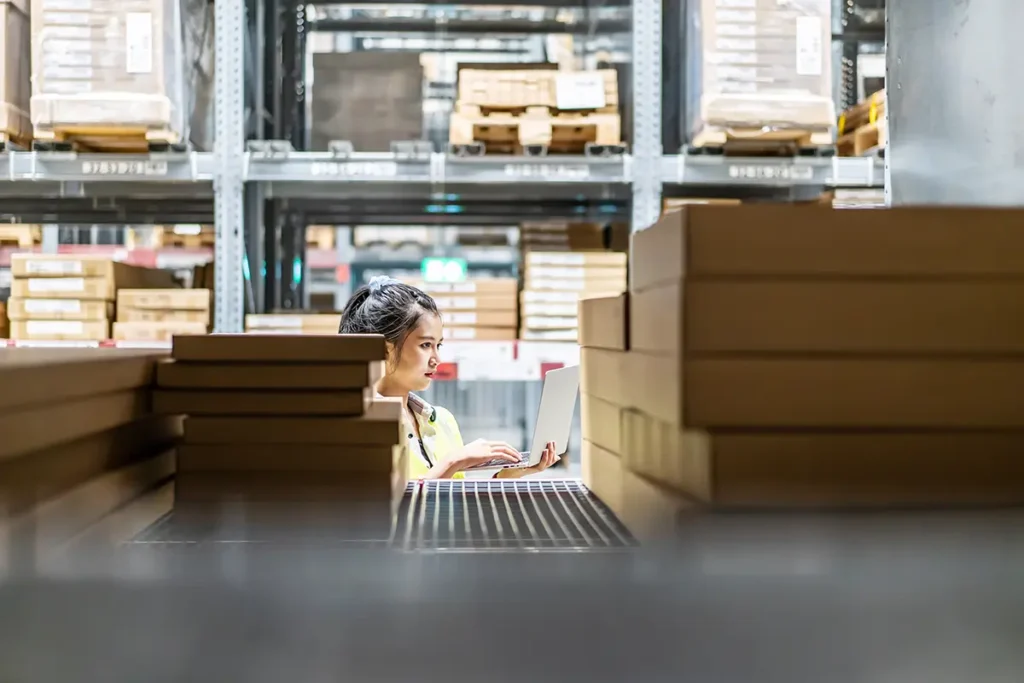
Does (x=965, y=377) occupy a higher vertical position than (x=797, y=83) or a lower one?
lower

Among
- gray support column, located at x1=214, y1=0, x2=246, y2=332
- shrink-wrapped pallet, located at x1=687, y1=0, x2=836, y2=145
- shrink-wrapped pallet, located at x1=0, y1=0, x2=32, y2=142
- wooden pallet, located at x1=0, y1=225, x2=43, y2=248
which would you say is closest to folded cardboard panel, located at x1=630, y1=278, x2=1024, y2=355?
shrink-wrapped pallet, located at x1=687, y1=0, x2=836, y2=145

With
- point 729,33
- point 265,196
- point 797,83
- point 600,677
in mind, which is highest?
point 729,33

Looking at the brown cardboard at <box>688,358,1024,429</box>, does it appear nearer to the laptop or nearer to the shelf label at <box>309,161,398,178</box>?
the laptop

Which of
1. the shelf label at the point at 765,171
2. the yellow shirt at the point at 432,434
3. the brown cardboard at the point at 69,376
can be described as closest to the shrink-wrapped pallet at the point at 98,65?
the yellow shirt at the point at 432,434

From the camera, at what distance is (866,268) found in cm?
70

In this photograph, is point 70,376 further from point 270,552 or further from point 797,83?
point 797,83

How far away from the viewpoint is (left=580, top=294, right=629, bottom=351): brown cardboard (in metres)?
0.88

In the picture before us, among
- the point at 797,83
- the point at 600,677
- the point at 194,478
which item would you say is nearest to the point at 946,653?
the point at 600,677

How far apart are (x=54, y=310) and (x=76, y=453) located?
2652 mm

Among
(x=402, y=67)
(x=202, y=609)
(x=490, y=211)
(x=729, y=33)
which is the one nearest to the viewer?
(x=202, y=609)

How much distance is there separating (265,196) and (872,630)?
317 centimetres

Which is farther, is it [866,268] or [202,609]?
[866,268]

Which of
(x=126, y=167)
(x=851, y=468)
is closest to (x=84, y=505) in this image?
(x=851, y=468)

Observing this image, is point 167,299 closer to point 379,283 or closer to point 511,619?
point 379,283
